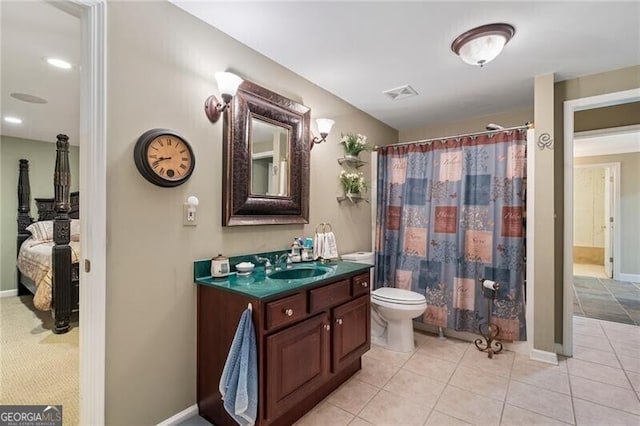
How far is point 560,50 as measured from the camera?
6.73ft

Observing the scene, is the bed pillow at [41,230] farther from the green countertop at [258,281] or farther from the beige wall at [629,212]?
the beige wall at [629,212]

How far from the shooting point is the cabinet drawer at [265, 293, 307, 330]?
1451 mm

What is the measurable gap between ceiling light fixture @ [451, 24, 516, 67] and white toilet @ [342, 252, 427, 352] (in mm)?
1910

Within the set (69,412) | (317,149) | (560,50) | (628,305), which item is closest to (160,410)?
(69,412)

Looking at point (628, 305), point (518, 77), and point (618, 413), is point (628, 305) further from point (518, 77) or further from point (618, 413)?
point (518, 77)

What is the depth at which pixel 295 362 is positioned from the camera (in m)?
1.60

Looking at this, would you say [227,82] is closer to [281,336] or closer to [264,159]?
[264,159]

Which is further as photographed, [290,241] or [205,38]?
[290,241]

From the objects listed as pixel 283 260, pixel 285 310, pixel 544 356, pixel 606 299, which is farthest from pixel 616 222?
pixel 285 310

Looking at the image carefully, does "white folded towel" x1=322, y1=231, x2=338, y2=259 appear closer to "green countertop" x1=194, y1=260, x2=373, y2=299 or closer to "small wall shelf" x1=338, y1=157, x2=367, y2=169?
"green countertop" x1=194, y1=260, x2=373, y2=299

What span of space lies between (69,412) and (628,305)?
5.87m

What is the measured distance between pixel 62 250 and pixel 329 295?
9.03ft

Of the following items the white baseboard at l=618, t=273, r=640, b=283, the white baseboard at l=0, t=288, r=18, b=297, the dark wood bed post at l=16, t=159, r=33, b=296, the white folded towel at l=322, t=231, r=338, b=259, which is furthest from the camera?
the white baseboard at l=618, t=273, r=640, b=283

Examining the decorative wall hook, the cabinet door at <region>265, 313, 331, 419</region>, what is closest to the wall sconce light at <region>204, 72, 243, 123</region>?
the cabinet door at <region>265, 313, 331, 419</region>
